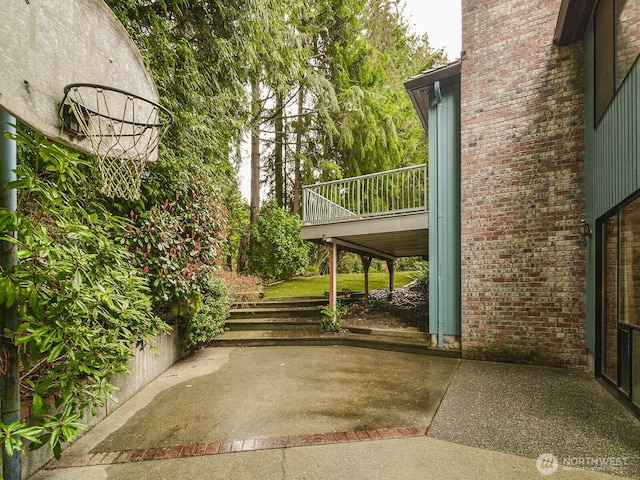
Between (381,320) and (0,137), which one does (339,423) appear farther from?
(381,320)

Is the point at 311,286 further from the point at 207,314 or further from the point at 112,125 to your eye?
the point at 112,125

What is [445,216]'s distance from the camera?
17.5 ft

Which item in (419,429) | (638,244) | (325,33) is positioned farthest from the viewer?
(325,33)

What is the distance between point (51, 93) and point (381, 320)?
648 cm

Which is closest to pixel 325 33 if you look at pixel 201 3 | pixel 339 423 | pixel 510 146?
pixel 201 3

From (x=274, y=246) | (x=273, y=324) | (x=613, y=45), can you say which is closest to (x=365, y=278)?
(x=273, y=324)

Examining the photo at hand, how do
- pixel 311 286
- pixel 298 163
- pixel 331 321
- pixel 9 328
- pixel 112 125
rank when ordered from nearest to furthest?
pixel 9 328 < pixel 112 125 < pixel 331 321 < pixel 311 286 < pixel 298 163

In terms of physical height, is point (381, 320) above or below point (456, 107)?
below

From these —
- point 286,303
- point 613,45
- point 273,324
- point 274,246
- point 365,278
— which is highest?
point 613,45

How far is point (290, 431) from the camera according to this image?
2.71 meters

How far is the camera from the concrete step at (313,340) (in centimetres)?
552

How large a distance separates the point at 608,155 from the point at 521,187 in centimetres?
116

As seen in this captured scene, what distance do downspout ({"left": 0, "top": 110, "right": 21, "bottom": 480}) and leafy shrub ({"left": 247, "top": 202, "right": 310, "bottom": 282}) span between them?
9.28 m

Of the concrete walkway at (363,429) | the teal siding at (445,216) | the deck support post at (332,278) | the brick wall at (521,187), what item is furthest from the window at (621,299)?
the deck support post at (332,278)
